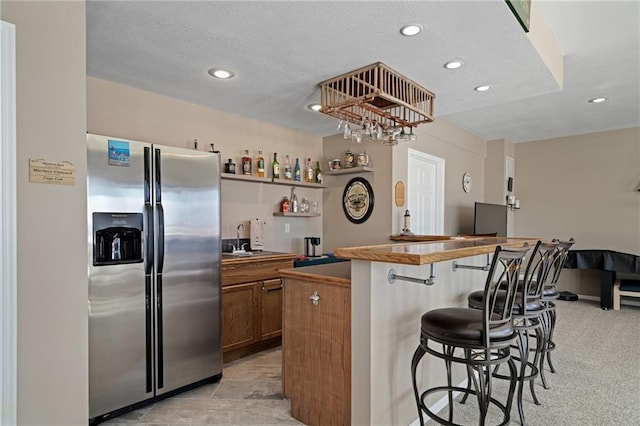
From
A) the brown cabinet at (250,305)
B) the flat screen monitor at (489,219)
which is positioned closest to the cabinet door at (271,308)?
the brown cabinet at (250,305)

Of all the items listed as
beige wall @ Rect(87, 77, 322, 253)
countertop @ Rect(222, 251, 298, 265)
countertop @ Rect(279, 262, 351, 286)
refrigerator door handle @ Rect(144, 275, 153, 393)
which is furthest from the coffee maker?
refrigerator door handle @ Rect(144, 275, 153, 393)

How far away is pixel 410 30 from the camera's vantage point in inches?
84.7

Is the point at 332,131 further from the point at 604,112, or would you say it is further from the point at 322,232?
the point at 604,112

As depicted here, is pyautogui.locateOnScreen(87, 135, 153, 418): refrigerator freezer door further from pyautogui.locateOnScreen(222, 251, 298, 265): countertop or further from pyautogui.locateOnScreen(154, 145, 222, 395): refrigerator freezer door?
pyautogui.locateOnScreen(222, 251, 298, 265): countertop

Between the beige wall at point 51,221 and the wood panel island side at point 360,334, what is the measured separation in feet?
3.78

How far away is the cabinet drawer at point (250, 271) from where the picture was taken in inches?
127

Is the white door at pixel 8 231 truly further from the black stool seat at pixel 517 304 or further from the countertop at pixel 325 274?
the black stool seat at pixel 517 304

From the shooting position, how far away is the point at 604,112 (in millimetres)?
4797

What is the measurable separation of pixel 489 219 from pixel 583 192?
2020 millimetres

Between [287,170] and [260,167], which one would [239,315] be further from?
[287,170]

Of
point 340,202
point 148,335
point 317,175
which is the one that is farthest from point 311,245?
Result: point 148,335

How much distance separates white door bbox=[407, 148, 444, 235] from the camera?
4.85 metres

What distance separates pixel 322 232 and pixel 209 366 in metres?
2.58

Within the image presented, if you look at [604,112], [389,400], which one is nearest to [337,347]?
[389,400]
